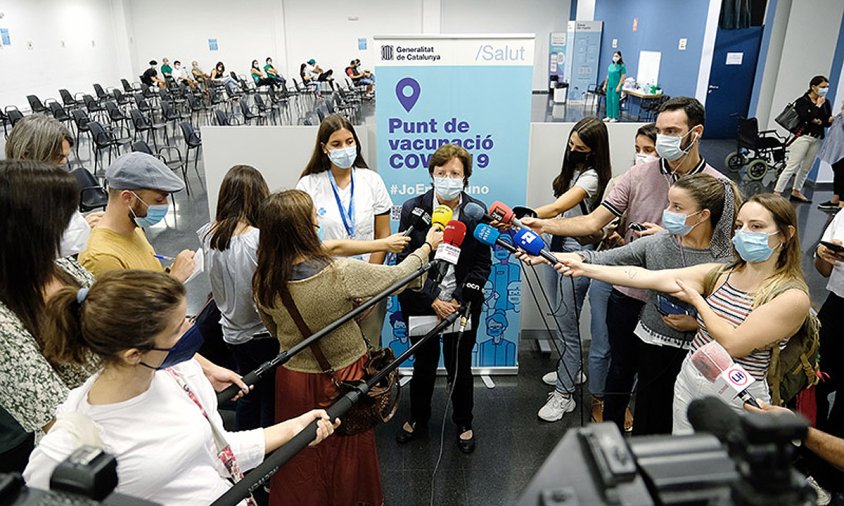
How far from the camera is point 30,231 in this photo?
141cm

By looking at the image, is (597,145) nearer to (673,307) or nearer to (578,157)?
(578,157)

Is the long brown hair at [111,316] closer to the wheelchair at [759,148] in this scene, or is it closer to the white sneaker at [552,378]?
the white sneaker at [552,378]

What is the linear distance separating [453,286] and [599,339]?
843 mm

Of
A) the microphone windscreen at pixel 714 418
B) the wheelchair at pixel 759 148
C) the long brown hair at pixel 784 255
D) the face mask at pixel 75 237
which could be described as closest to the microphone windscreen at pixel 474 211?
the long brown hair at pixel 784 255

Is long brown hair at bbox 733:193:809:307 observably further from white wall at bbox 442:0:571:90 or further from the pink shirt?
white wall at bbox 442:0:571:90

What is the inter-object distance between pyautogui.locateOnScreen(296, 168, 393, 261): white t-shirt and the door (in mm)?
10069

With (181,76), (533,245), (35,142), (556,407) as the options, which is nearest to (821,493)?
(556,407)

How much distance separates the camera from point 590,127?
2.76 meters

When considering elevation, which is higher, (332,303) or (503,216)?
(503,216)

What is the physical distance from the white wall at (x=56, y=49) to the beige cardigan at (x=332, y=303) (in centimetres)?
1360

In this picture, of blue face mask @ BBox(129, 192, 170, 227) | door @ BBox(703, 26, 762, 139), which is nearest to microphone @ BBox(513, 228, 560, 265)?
blue face mask @ BBox(129, 192, 170, 227)

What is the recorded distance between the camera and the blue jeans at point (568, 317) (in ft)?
9.71

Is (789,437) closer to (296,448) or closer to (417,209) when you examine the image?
(296,448)

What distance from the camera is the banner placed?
2939 mm
